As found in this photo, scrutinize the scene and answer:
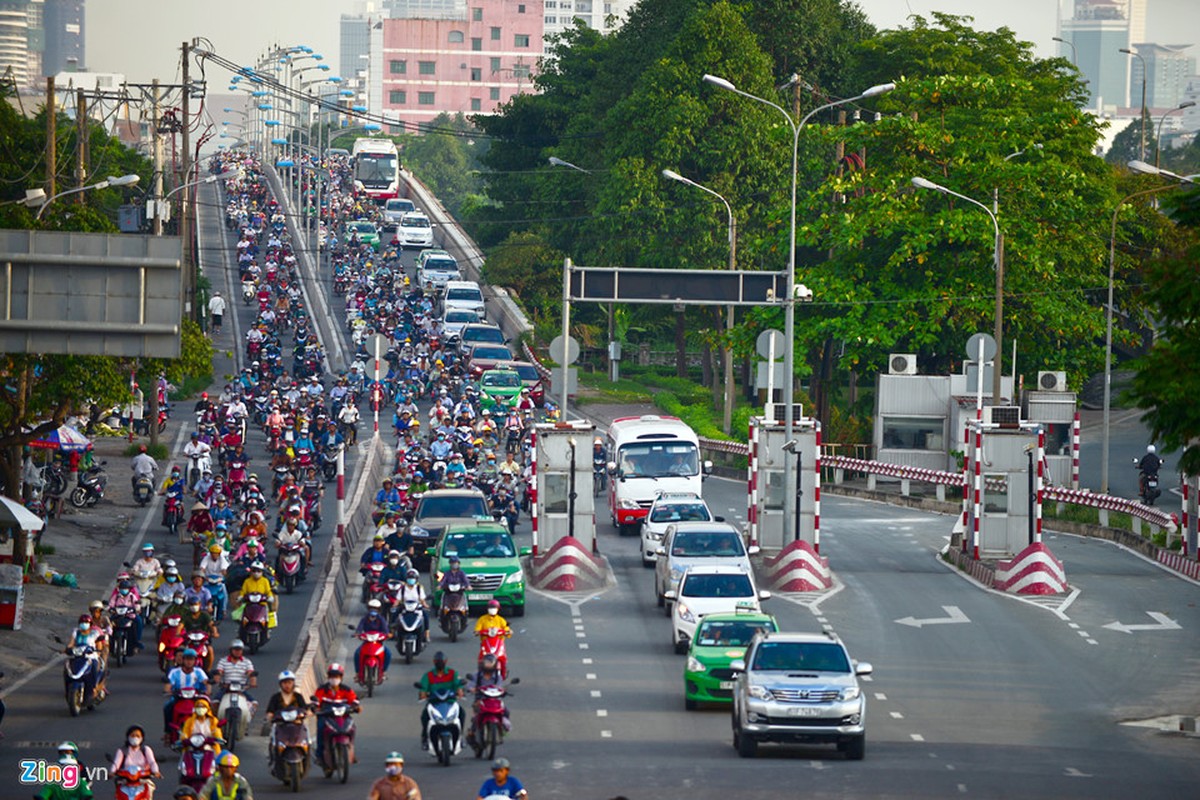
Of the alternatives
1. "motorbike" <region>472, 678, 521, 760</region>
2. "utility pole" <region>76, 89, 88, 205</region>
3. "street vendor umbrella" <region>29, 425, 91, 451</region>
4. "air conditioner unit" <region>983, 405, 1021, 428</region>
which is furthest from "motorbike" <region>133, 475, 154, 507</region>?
"motorbike" <region>472, 678, 521, 760</region>

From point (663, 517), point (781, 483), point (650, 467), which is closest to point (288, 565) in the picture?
point (663, 517)

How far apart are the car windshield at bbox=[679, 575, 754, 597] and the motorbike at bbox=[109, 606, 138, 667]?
8266 millimetres

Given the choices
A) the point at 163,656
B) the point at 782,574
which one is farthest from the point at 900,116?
the point at 163,656

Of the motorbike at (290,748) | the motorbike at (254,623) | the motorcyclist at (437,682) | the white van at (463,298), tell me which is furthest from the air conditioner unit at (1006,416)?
the white van at (463,298)

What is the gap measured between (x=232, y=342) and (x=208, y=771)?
6142cm

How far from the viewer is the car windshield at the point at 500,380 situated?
2589 inches

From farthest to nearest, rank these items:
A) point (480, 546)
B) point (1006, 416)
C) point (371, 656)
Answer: point (1006, 416), point (480, 546), point (371, 656)

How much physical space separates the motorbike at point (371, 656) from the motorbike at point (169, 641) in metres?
2.59

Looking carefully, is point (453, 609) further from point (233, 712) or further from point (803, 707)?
point (803, 707)

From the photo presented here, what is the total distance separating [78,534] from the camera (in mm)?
45406

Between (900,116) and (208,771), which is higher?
(900,116)

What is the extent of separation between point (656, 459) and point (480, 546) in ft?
34.6

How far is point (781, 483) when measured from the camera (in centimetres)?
4347

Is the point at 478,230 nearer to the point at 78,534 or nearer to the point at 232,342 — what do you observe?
the point at 232,342
